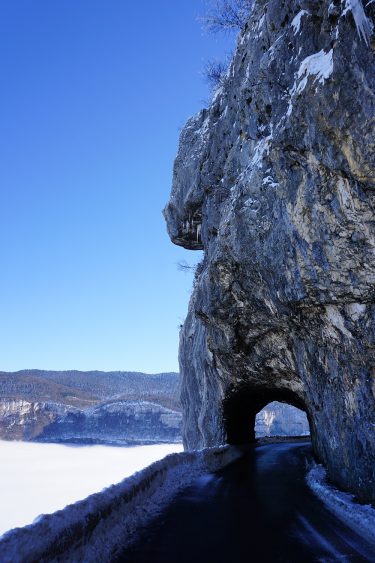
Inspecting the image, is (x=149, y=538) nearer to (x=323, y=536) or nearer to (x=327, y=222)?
(x=323, y=536)

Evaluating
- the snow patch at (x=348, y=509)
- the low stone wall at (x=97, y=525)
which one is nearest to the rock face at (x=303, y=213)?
the snow patch at (x=348, y=509)

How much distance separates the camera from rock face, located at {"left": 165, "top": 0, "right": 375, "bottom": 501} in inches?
343

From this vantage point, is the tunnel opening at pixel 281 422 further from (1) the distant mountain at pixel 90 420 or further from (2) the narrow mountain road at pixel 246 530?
(2) the narrow mountain road at pixel 246 530

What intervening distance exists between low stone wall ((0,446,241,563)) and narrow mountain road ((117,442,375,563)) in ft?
1.07

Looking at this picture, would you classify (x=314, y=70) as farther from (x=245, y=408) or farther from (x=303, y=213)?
(x=245, y=408)

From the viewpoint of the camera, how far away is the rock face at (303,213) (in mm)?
8719

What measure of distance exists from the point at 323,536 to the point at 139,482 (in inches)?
142

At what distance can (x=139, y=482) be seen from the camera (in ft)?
28.0

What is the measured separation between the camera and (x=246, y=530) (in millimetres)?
7414

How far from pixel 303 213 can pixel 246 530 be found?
7.16 meters

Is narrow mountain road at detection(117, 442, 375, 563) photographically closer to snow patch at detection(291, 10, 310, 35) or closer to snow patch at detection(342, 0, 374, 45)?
snow patch at detection(342, 0, 374, 45)

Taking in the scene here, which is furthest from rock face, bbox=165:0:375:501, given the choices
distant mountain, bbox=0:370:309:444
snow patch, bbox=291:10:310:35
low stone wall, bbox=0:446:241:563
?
distant mountain, bbox=0:370:309:444

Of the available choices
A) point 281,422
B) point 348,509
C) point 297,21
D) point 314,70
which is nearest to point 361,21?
point 314,70

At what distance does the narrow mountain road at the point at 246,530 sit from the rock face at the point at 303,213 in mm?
1896
